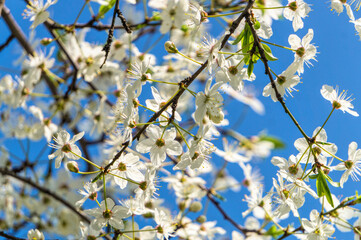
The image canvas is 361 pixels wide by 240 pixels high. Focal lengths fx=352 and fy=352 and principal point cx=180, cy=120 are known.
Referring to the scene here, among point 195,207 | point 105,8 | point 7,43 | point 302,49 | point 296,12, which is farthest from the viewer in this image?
point 195,207

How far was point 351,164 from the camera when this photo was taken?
144 cm

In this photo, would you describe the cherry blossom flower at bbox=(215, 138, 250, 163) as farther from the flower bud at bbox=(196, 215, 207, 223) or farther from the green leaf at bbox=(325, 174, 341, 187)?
the green leaf at bbox=(325, 174, 341, 187)

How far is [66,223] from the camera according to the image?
10.5 ft

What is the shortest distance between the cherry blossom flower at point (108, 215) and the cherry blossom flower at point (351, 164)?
90 cm

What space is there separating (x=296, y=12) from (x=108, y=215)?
120cm

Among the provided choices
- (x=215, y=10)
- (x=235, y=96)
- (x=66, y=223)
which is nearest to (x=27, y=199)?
(x=66, y=223)

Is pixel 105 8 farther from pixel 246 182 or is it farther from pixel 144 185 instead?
pixel 246 182

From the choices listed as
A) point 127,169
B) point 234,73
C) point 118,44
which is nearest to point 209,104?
point 234,73

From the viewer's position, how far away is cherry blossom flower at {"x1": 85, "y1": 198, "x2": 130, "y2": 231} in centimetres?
146

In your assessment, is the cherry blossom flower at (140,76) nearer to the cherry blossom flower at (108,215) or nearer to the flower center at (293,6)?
the cherry blossom flower at (108,215)

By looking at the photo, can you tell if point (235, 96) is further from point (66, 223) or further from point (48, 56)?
point (66, 223)

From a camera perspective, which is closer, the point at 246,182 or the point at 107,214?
the point at 107,214

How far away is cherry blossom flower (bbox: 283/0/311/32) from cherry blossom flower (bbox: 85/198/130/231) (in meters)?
1.10

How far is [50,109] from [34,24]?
155 cm
